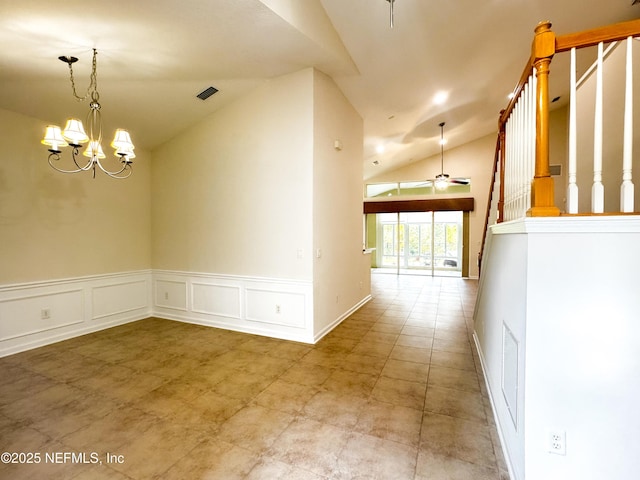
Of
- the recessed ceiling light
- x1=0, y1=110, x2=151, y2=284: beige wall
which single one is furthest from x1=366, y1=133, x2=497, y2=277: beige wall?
x1=0, y1=110, x2=151, y2=284: beige wall

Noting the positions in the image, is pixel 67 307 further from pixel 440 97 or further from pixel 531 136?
pixel 440 97

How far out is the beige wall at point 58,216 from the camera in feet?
12.0

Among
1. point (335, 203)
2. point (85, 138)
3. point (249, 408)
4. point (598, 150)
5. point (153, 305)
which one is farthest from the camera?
point (153, 305)

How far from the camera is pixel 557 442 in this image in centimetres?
152

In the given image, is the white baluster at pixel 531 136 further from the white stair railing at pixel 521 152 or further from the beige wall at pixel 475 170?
the beige wall at pixel 475 170

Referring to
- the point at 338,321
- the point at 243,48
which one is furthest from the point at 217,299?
the point at 243,48

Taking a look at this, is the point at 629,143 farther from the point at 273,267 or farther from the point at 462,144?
the point at 462,144

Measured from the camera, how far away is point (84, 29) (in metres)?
2.59

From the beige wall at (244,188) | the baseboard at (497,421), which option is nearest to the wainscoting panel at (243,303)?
the beige wall at (244,188)

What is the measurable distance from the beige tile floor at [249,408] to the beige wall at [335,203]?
0.77m

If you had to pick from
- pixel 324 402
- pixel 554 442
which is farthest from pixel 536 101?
pixel 324 402

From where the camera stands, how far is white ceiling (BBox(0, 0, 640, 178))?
2596 mm

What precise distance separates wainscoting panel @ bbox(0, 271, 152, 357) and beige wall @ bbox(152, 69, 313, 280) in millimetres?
714

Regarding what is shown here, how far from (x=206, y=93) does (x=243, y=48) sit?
1.13m
